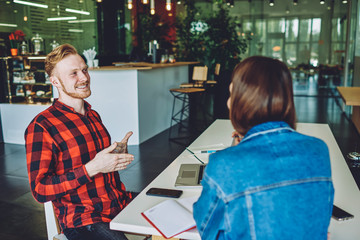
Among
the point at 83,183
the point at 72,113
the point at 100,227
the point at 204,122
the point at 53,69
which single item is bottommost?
the point at 204,122

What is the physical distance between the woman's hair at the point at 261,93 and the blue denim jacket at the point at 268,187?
0.12 ft

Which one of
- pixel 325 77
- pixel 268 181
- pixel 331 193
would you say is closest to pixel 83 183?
pixel 268 181

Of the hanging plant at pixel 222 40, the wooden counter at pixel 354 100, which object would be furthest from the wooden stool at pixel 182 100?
the hanging plant at pixel 222 40

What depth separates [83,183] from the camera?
56.6 inches

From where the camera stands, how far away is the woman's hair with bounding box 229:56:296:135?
901 millimetres

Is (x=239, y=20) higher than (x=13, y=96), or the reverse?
(x=239, y=20)

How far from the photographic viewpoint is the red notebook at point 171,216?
1.13m

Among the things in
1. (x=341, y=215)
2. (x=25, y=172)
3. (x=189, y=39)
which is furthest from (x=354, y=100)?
(x=189, y=39)

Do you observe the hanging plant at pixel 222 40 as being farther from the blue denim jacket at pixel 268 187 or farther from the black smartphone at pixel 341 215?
the blue denim jacket at pixel 268 187

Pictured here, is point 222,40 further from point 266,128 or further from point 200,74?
point 266,128

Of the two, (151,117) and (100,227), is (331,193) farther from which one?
(151,117)

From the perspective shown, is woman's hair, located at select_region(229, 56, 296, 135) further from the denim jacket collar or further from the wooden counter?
the wooden counter

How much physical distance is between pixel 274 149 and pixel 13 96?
5410 mm

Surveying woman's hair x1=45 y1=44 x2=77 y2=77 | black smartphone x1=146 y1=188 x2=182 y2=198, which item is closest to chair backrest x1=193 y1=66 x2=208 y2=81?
woman's hair x1=45 y1=44 x2=77 y2=77
